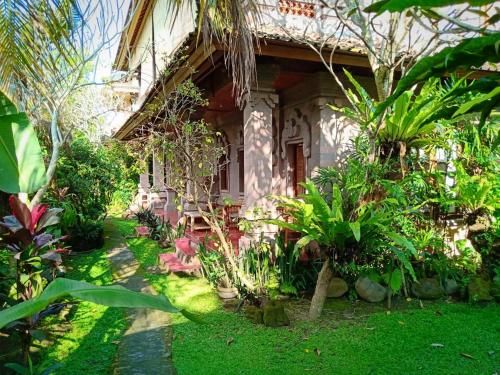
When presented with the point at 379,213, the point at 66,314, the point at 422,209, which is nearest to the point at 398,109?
the point at 379,213

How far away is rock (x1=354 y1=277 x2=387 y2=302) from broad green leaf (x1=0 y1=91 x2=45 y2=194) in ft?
13.8

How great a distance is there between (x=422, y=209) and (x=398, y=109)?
244cm

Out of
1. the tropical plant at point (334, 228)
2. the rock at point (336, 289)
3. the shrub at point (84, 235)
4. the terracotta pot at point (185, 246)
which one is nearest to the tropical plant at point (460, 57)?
the tropical plant at point (334, 228)

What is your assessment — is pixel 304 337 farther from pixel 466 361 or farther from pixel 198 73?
pixel 198 73

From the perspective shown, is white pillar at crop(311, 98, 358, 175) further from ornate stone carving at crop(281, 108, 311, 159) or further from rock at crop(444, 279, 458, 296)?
rock at crop(444, 279, 458, 296)

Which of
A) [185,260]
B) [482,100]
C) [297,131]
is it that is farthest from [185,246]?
[482,100]

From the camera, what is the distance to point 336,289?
5.24 m

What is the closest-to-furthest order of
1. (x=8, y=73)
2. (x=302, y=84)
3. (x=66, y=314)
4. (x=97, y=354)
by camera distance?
1. (x=8, y=73)
2. (x=97, y=354)
3. (x=66, y=314)
4. (x=302, y=84)

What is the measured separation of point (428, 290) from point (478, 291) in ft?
2.03

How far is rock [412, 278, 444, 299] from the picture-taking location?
5.30 m

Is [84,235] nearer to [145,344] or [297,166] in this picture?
[297,166]

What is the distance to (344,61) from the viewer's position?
603cm

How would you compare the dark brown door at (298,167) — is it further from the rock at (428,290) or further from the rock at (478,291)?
the rock at (478,291)

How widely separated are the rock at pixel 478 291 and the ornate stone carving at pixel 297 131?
354 centimetres
